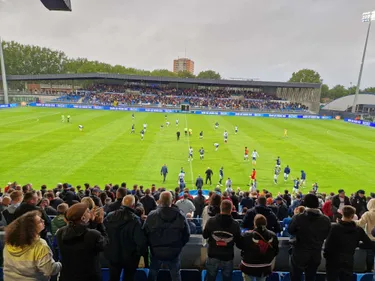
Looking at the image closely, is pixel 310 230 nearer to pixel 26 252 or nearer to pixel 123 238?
pixel 123 238

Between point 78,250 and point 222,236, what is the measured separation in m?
2.10

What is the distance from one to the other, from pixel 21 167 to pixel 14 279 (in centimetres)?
1903

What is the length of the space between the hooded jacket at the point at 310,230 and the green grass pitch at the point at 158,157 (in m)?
13.4

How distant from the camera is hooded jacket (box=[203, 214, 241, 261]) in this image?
4.59m

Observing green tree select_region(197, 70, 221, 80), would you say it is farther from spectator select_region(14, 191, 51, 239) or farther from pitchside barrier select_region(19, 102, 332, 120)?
spectator select_region(14, 191, 51, 239)

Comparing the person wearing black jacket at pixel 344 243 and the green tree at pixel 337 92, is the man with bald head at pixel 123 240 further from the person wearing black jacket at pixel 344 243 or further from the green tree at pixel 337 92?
the green tree at pixel 337 92

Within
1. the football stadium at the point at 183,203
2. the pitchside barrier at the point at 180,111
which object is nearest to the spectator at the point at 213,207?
the football stadium at the point at 183,203

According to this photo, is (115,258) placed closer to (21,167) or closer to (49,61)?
(21,167)

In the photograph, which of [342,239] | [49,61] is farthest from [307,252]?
[49,61]

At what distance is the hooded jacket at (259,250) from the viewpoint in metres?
4.40

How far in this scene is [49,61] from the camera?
124938 millimetres

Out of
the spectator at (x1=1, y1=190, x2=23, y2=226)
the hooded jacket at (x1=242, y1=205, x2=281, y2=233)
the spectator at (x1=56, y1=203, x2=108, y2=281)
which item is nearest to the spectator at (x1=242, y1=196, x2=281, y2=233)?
the hooded jacket at (x1=242, y1=205, x2=281, y2=233)

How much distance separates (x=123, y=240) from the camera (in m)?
4.64

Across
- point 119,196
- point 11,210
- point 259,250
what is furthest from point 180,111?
point 259,250
